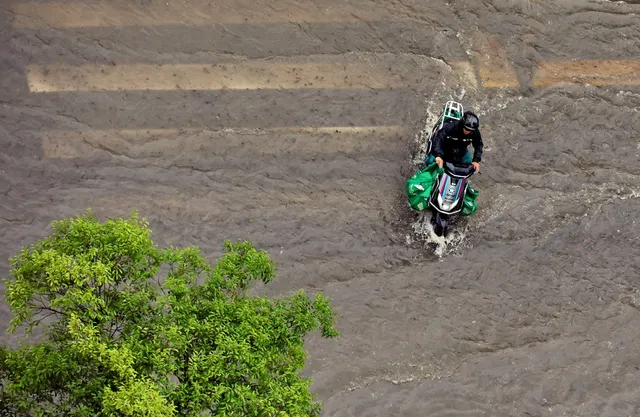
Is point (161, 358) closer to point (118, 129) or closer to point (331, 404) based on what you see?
point (331, 404)

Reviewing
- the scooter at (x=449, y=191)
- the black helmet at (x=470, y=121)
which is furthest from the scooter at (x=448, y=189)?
the black helmet at (x=470, y=121)

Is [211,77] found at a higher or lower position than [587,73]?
lower

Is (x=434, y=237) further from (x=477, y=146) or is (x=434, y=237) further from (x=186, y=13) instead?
(x=186, y=13)

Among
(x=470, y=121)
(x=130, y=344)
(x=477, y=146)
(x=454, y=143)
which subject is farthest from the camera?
(x=454, y=143)

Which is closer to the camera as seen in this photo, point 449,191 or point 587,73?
point 449,191

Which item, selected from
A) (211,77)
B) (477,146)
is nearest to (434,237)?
(477,146)

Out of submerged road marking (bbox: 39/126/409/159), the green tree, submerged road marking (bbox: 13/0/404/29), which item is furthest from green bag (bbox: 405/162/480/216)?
the green tree

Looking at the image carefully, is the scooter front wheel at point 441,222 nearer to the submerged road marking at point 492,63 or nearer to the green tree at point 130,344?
the submerged road marking at point 492,63
